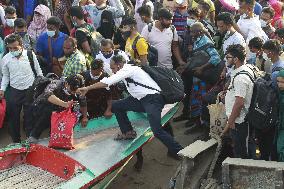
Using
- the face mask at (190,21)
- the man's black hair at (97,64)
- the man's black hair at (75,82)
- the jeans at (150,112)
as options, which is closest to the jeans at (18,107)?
the man's black hair at (75,82)

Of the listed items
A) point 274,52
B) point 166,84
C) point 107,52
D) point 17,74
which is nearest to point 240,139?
point 274,52

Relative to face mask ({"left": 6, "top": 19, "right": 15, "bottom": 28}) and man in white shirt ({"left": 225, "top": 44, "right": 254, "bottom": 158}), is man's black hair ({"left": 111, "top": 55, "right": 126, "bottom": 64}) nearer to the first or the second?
man in white shirt ({"left": 225, "top": 44, "right": 254, "bottom": 158})

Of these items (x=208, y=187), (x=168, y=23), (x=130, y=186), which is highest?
(x=168, y=23)


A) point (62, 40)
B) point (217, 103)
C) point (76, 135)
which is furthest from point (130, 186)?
point (62, 40)

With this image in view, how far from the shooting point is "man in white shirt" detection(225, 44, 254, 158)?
20.8 feet

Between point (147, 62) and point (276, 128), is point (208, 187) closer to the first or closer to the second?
point (276, 128)

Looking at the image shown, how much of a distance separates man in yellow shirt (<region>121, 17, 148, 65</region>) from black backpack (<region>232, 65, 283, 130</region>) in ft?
8.38

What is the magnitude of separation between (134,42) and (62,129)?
2147 millimetres

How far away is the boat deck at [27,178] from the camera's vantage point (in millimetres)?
6578

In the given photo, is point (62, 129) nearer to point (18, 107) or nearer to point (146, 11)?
point (18, 107)

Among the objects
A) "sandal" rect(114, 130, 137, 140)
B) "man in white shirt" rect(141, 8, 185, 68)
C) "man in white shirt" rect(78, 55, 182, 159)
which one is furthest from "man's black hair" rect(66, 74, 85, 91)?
"man in white shirt" rect(141, 8, 185, 68)

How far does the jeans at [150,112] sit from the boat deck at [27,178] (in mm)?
1503

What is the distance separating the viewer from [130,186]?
7.74m

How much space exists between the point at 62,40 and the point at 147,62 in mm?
1623
